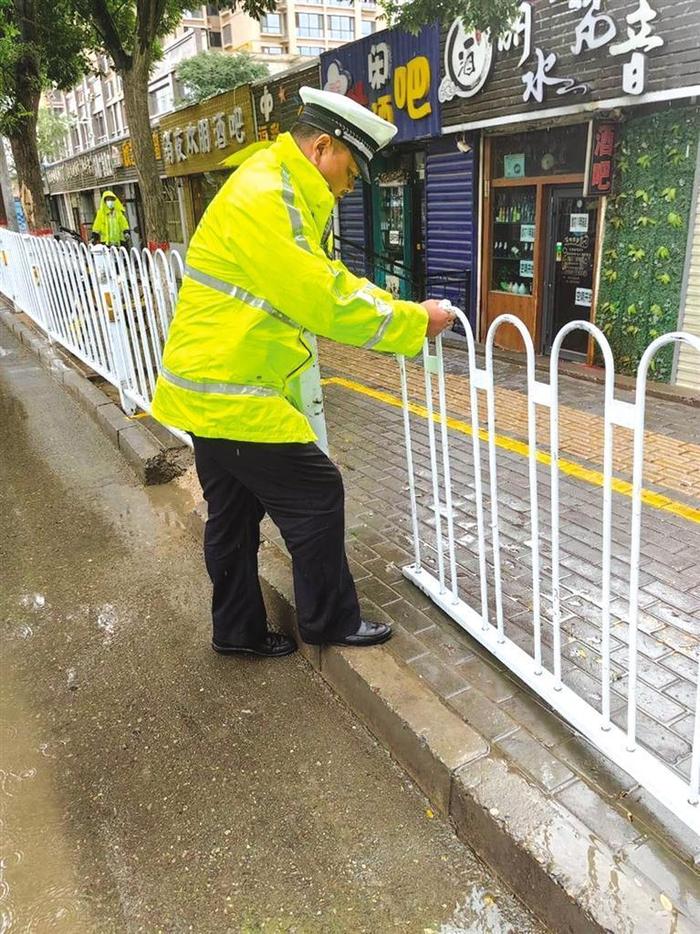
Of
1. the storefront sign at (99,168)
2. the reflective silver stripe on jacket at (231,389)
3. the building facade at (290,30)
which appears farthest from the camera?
the building facade at (290,30)

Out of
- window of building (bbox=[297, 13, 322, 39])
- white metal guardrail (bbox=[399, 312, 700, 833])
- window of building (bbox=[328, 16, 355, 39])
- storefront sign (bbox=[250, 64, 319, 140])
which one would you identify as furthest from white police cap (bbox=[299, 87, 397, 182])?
window of building (bbox=[328, 16, 355, 39])

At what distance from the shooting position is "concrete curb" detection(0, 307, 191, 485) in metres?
4.97

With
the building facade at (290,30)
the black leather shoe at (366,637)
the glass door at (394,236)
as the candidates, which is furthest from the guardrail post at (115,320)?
the building facade at (290,30)

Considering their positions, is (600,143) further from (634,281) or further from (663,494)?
(663,494)

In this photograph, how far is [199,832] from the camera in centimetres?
224

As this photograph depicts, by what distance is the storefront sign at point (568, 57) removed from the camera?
255 inches

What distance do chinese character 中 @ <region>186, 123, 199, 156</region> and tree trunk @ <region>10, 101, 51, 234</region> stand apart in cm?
359

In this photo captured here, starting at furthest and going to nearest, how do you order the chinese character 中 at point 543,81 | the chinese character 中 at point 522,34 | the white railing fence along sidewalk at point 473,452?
1. the chinese character 中 at point 522,34
2. the chinese character 中 at point 543,81
3. the white railing fence along sidewalk at point 473,452

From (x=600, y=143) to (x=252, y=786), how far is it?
7.17 meters

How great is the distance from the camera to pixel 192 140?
16688 mm

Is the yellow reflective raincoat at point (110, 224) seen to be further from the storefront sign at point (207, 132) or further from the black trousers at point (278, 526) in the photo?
the black trousers at point (278, 526)

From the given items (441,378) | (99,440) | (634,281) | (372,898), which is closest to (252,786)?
(372,898)

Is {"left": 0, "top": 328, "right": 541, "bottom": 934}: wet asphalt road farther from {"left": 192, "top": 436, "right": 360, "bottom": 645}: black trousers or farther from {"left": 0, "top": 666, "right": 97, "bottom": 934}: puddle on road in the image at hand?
{"left": 192, "top": 436, "right": 360, "bottom": 645}: black trousers

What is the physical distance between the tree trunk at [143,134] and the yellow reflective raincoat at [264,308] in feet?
27.9
